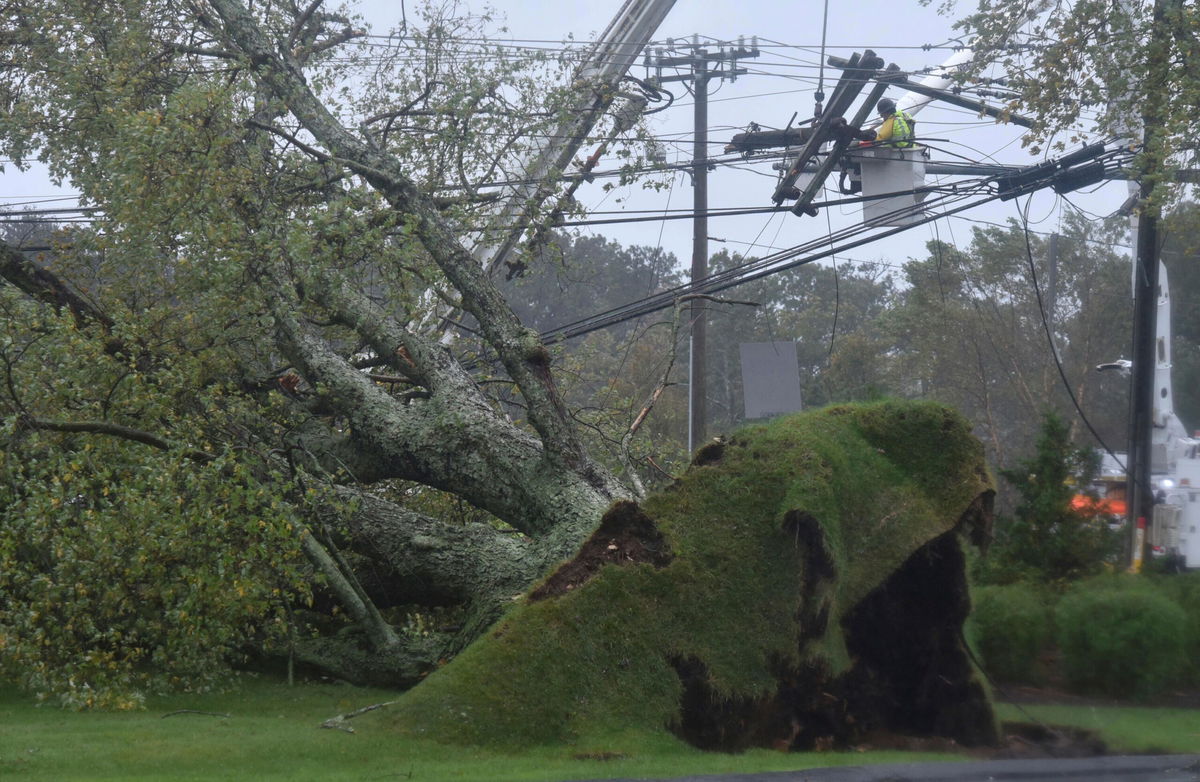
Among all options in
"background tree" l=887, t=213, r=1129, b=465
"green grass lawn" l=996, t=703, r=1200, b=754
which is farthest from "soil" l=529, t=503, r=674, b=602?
"background tree" l=887, t=213, r=1129, b=465

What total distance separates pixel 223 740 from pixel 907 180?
9.95 meters

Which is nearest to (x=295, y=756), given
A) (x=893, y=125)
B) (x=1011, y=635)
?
(x=1011, y=635)

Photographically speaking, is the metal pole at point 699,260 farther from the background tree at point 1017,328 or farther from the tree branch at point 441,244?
the background tree at point 1017,328

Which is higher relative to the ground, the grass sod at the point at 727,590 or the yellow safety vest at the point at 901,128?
the yellow safety vest at the point at 901,128

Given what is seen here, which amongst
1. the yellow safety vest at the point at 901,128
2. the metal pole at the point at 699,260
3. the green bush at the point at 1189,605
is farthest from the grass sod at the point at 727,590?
the metal pole at the point at 699,260

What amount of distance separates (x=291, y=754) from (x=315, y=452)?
4105mm

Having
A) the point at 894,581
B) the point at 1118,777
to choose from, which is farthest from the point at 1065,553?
the point at 1118,777

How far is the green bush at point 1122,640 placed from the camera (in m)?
8.48

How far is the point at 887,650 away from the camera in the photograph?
300 inches

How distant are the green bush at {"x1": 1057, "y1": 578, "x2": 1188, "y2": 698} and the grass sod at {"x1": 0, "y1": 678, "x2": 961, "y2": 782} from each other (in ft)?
8.30

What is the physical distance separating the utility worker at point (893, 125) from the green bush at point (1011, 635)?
19.6 feet

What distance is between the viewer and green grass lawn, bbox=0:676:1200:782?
574 centimetres

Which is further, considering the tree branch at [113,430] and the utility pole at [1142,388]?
the utility pole at [1142,388]

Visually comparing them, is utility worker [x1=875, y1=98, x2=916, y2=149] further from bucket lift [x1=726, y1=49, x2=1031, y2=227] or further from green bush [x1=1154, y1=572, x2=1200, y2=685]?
green bush [x1=1154, y1=572, x2=1200, y2=685]
